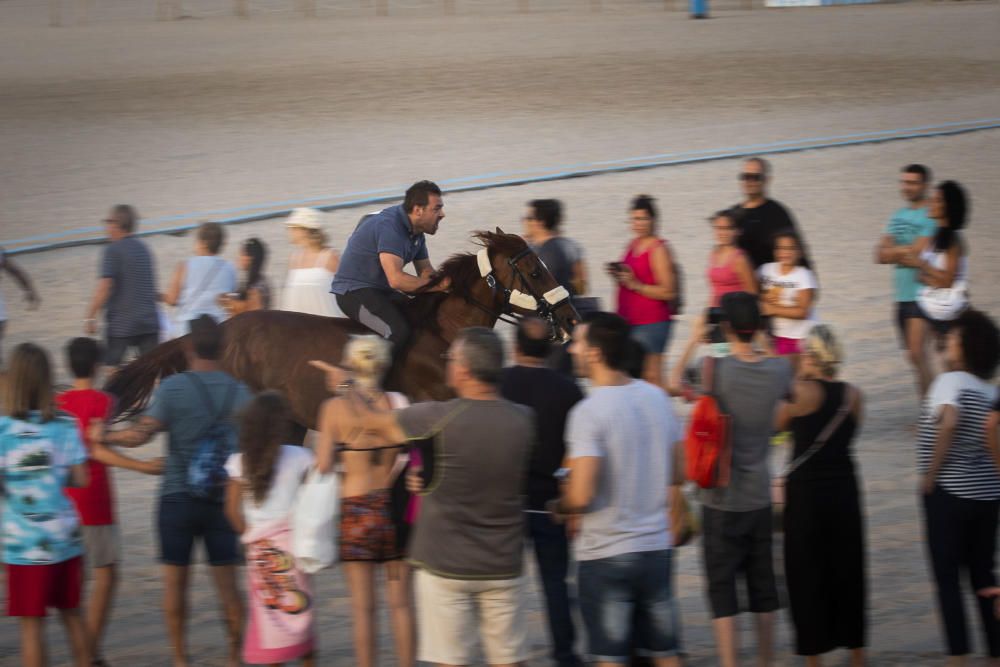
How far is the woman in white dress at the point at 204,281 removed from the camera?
10.3 meters

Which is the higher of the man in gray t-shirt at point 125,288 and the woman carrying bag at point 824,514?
the man in gray t-shirt at point 125,288

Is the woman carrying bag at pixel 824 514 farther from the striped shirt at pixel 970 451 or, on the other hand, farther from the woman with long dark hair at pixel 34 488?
the woman with long dark hair at pixel 34 488

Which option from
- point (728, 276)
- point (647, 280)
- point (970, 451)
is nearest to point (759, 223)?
point (728, 276)

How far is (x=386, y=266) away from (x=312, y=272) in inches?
64.1

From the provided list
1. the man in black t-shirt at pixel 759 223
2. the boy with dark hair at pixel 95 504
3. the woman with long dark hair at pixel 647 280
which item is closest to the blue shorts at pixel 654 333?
the woman with long dark hair at pixel 647 280

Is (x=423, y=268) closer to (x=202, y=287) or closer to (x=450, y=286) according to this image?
(x=450, y=286)

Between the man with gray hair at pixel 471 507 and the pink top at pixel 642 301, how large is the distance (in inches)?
175

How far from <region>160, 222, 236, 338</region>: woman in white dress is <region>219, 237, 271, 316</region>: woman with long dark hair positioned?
15 cm

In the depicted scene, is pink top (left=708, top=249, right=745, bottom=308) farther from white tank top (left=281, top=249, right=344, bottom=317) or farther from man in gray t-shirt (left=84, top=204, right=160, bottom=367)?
man in gray t-shirt (left=84, top=204, right=160, bottom=367)

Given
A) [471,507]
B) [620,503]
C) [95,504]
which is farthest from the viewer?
[95,504]

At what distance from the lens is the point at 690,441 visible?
20.7 feet

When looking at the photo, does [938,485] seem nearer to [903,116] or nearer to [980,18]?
[903,116]

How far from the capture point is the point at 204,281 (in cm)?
1032

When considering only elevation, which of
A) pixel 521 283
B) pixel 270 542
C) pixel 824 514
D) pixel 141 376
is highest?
pixel 521 283
